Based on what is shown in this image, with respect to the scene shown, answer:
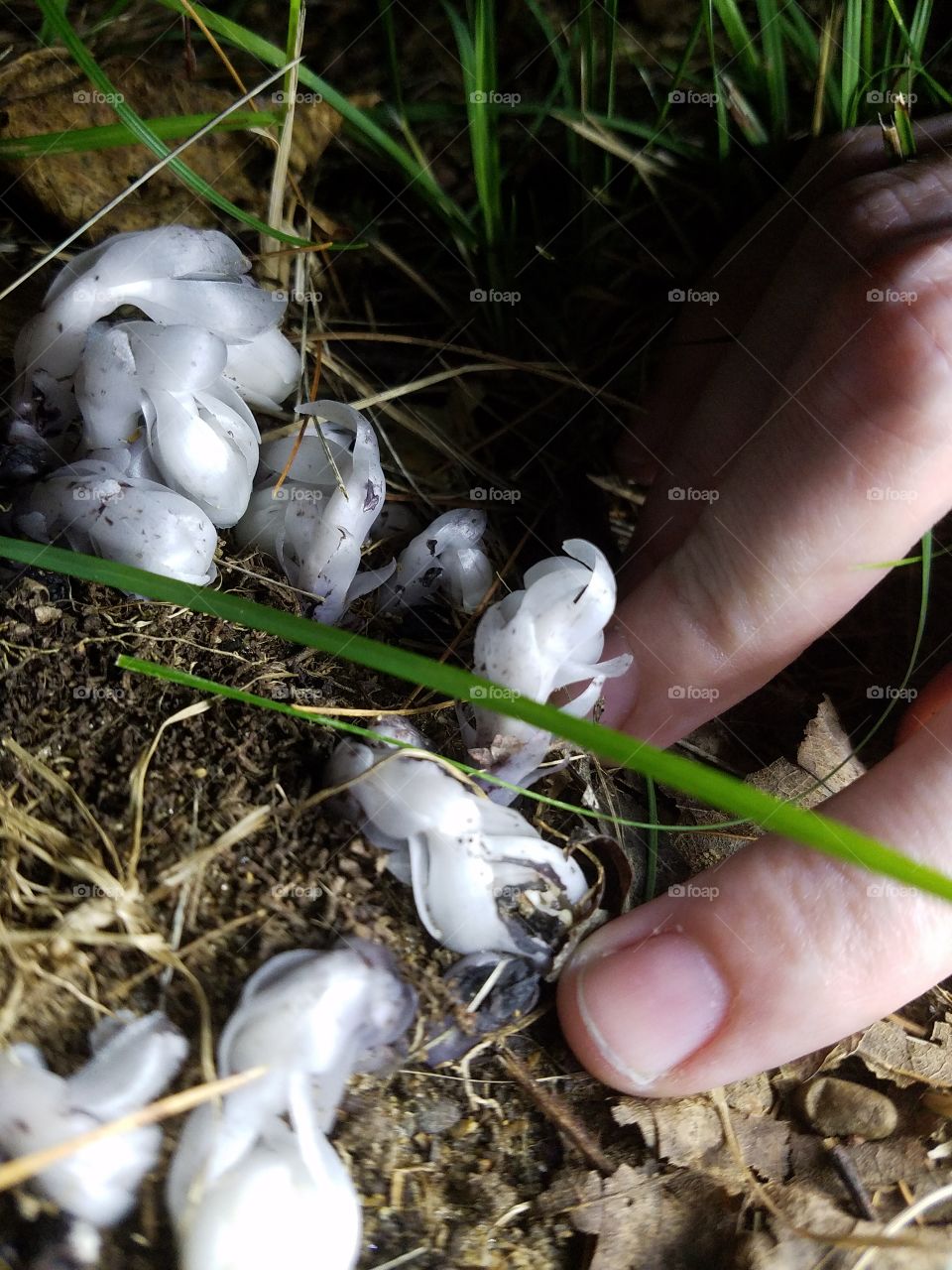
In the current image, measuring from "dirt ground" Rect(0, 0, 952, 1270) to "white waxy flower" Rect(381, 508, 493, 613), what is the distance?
0.15 meters

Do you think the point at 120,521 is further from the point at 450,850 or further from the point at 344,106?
the point at 344,106

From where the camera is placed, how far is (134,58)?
136cm

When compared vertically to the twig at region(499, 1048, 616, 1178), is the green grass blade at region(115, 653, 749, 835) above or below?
above

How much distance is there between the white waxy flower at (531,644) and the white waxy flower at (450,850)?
0.25ft

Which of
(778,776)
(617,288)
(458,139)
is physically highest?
(458,139)

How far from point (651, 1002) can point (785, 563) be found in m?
0.54

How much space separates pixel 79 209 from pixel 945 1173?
150 cm

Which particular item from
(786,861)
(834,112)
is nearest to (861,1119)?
(786,861)

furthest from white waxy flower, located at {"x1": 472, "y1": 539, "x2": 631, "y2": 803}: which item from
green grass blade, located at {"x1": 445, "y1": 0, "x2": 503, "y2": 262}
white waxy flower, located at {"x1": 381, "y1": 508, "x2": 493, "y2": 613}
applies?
green grass blade, located at {"x1": 445, "y1": 0, "x2": 503, "y2": 262}

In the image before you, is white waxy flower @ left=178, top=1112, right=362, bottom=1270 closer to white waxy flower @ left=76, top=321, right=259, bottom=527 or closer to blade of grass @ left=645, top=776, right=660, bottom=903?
blade of grass @ left=645, top=776, right=660, bottom=903

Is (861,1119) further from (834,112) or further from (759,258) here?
(834,112)

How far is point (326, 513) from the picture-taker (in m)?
1.02

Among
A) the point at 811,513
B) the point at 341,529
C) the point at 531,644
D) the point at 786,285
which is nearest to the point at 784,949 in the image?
Answer: the point at 531,644

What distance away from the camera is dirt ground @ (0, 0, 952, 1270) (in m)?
0.75
